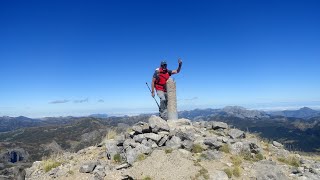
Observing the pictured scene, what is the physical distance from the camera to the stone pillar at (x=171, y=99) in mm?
21891

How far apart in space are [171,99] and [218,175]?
858cm

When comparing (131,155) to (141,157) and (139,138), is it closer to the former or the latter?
(141,157)

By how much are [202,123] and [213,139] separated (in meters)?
5.57

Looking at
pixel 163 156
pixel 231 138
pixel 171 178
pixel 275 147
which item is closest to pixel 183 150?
pixel 163 156

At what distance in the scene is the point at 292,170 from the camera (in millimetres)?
15609

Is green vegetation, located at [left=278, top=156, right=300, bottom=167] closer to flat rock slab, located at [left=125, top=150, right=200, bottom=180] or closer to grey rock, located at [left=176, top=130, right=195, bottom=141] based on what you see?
grey rock, located at [left=176, top=130, right=195, bottom=141]

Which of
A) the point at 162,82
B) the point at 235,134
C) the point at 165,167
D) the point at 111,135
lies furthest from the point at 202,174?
the point at 111,135

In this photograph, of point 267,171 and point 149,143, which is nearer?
point 267,171

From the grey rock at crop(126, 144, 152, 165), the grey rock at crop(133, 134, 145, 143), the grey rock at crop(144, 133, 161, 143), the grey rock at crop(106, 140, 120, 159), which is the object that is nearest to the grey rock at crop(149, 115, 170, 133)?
the grey rock at crop(144, 133, 161, 143)

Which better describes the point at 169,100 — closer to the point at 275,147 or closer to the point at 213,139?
the point at 213,139

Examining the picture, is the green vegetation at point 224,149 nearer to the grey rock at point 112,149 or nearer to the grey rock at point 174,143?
the grey rock at point 174,143

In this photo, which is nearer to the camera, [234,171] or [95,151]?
→ [234,171]

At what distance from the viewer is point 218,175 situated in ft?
46.8

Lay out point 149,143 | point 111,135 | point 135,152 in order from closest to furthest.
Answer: point 135,152 < point 149,143 < point 111,135
